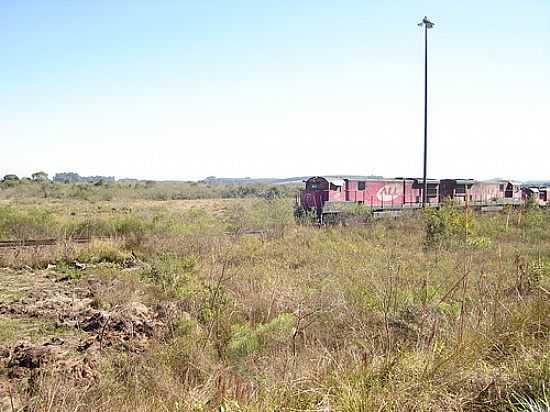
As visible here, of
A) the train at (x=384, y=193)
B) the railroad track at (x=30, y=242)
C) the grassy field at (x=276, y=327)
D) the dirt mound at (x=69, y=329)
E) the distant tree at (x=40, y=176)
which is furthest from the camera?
the distant tree at (x=40, y=176)

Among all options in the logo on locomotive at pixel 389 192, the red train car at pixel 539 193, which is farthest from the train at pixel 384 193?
the red train car at pixel 539 193

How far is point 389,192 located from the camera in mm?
33938

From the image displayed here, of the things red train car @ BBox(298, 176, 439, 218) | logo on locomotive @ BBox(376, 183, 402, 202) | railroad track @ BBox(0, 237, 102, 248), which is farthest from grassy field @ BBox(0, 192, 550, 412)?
logo on locomotive @ BBox(376, 183, 402, 202)

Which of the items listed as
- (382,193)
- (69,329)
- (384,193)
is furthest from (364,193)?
(69,329)

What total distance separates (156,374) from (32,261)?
12.3 m

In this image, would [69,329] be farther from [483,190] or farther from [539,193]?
[539,193]

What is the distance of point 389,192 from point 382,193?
3.28 ft

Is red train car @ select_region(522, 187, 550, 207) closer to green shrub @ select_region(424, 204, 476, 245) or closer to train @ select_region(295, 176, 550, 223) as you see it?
train @ select_region(295, 176, 550, 223)

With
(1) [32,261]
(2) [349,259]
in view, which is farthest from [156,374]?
(1) [32,261]

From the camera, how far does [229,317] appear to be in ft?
25.8

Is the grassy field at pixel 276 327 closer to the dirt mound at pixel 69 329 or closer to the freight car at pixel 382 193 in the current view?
the dirt mound at pixel 69 329

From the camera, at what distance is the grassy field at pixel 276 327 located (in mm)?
3441

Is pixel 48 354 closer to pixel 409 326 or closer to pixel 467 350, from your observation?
pixel 409 326

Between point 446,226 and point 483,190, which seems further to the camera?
point 483,190
